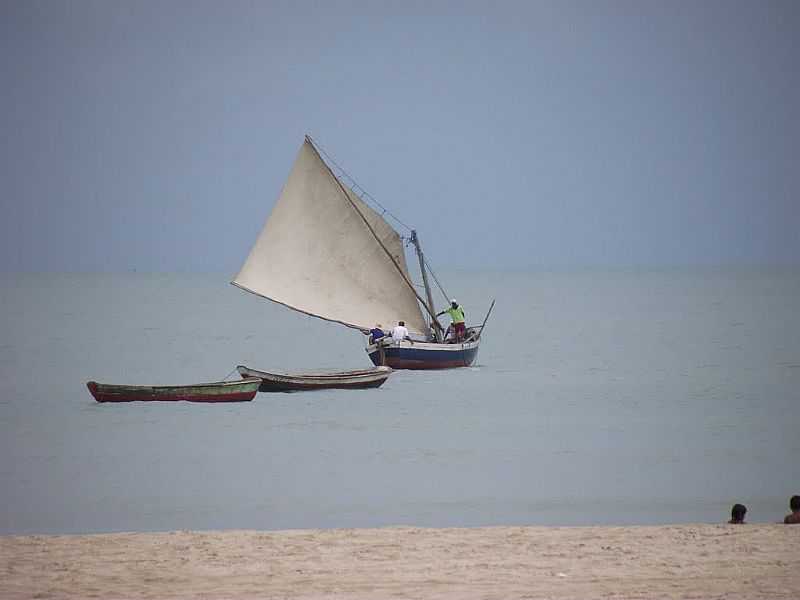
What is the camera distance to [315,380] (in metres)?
30.5

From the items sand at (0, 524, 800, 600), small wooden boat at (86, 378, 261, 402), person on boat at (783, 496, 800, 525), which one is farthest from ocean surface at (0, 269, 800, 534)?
sand at (0, 524, 800, 600)

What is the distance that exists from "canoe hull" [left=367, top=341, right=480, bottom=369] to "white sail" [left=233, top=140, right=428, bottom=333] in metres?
1.01

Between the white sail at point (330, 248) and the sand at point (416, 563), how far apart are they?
20941 mm

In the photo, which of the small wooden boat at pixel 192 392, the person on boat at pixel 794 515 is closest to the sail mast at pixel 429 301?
the small wooden boat at pixel 192 392

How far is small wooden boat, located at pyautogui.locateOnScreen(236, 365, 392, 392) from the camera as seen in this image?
97.2 feet

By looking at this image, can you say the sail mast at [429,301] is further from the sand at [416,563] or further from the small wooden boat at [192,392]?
the sand at [416,563]

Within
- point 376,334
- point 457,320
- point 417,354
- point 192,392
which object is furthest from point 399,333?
point 192,392

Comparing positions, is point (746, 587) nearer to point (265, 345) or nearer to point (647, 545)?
point (647, 545)

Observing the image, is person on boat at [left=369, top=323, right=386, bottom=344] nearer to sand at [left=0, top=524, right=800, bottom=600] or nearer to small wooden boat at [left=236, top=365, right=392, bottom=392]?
small wooden boat at [left=236, top=365, right=392, bottom=392]

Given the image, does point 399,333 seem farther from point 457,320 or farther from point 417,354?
point 457,320

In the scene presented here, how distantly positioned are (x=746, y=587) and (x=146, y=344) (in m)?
50.4

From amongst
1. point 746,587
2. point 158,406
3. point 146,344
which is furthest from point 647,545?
point 146,344

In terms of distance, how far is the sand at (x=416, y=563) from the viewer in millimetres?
11953

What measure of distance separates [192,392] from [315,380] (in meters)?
3.40
